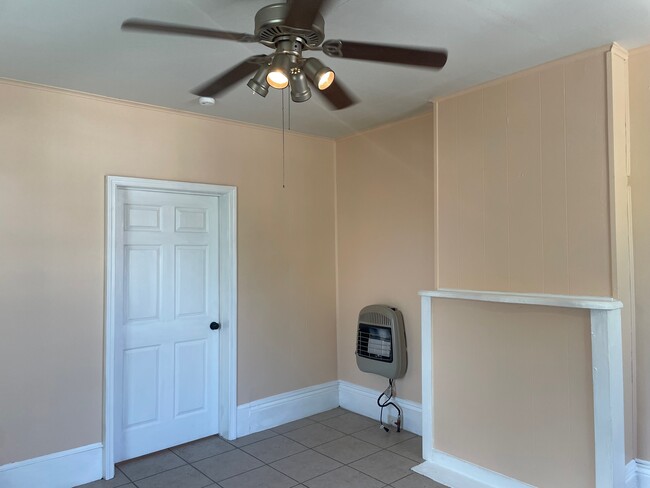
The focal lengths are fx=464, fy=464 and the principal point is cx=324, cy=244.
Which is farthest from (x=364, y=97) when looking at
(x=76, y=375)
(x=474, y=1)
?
(x=76, y=375)

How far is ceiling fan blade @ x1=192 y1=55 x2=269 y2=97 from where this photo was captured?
6.39 feet

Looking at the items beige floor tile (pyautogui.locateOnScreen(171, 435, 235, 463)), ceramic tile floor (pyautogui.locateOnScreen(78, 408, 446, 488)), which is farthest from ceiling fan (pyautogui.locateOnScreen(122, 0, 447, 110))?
beige floor tile (pyautogui.locateOnScreen(171, 435, 235, 463))

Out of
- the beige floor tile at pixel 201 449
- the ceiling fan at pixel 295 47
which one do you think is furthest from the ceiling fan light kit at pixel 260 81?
the beige floor tile at pixel 201 449

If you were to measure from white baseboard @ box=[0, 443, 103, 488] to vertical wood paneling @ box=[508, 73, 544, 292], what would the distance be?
2977mm

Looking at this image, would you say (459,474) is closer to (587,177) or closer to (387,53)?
(587,177)

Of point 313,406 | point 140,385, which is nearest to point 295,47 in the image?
point 140,385

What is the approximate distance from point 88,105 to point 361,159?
2.29 m

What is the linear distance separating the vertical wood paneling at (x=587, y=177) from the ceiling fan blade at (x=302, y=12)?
69.5 inches

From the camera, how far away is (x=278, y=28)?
166 cm

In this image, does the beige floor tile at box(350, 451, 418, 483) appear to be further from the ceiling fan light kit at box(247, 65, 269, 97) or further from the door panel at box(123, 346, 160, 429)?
the ceiling fan light kit at box(247, 65, 269, 97)

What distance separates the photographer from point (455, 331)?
10.2ft

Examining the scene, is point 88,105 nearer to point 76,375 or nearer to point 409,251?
point 76,375

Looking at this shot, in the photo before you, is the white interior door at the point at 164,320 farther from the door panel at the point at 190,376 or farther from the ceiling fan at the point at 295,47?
the ceiling fan at the point at 295,47

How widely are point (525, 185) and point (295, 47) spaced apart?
1.75 meters
